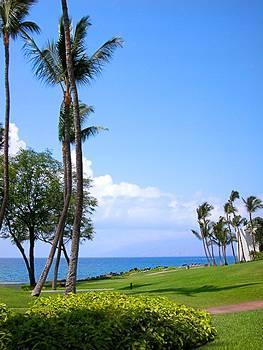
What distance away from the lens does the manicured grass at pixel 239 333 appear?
30.8ft

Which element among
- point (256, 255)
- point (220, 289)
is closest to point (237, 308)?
point (220, 289)

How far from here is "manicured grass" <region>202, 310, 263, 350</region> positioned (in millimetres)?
9383

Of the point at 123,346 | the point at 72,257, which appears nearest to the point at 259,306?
the point at 72,257

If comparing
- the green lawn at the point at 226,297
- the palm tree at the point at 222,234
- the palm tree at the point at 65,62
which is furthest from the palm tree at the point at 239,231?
the palm tree at the point at 65,62

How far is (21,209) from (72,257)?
85.4 ft

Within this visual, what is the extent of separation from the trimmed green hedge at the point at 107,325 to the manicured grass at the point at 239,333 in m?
0.38

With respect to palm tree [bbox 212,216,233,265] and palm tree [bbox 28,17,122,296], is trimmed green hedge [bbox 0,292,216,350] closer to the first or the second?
palm tree [bbox 28,17,122,296]

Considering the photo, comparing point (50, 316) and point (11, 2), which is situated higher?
point (11, 2)

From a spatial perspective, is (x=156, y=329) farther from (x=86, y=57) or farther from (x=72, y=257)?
(x=86, y=57)

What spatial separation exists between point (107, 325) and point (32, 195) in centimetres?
3396

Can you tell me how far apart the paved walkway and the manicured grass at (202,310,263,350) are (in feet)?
10.2

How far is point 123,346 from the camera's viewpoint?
8016mm

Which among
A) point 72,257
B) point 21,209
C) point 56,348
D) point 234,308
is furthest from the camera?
point 21,209

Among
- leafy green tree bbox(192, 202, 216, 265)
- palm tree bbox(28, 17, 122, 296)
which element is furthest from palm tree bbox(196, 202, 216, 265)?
palm tree bbox(28, 17, 122, 296)
